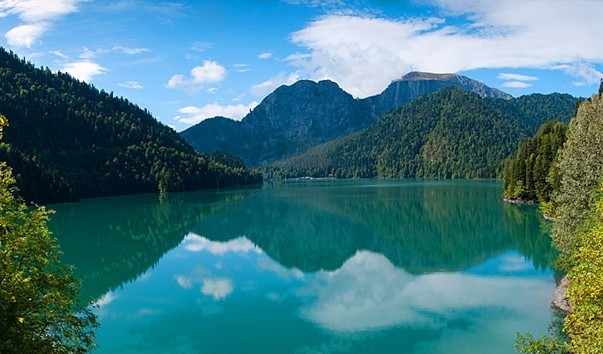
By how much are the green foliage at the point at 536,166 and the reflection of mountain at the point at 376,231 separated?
5347mm

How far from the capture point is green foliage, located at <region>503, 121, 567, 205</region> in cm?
7669

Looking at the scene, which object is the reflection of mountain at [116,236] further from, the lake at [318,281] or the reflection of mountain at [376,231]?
the reflection of mountain at [376,231]

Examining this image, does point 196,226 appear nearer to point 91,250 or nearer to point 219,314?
point 91,250

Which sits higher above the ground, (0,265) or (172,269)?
(0,265)

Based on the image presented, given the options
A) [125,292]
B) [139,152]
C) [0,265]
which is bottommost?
[125,292]

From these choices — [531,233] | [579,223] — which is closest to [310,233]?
[531,233]

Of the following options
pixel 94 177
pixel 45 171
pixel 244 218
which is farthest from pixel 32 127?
pixel 244 218

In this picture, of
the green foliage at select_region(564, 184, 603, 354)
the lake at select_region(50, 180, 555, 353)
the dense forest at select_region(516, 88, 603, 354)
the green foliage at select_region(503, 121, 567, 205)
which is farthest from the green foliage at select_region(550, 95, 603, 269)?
the green foliage at select_region(503, 121, 567, 205)

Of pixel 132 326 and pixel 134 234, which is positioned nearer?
pixel 132 326

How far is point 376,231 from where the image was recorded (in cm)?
6825

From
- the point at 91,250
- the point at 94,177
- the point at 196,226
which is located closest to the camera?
the point at 91,250

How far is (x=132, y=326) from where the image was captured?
1148 inches

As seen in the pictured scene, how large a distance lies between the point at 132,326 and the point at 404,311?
16.9 meters

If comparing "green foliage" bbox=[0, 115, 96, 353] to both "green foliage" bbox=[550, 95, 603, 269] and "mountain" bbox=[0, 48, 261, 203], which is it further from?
→ "mountain" bbox=[0, 48, 261, 203]
